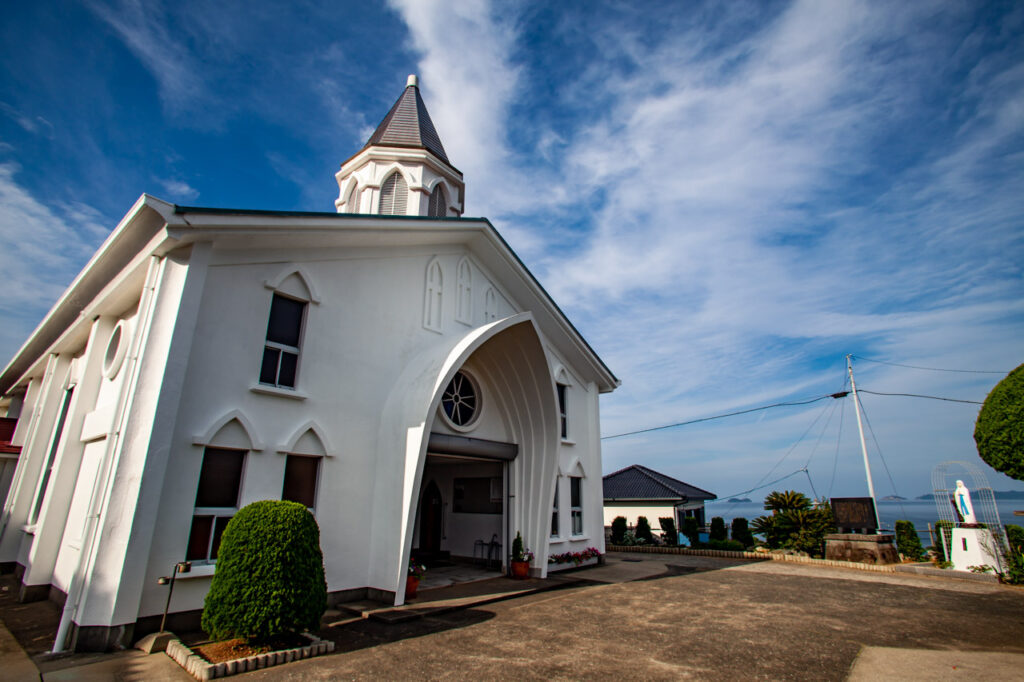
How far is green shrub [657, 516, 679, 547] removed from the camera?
891 inches

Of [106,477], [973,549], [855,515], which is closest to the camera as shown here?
[106,477]

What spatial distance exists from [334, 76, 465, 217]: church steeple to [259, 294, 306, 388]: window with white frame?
642cm

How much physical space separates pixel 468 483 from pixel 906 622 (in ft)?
35.6

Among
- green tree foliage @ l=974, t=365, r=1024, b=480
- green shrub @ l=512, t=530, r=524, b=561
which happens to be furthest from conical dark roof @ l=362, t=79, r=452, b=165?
green tree foliage @ l=974, t=365, r=1024, b=480

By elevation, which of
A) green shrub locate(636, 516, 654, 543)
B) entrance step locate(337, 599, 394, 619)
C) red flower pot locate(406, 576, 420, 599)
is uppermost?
green shrub locate(636, 516, 654, 543)

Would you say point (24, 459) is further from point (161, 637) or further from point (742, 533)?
point (742, 533)

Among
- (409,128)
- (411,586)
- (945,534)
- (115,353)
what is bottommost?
(411,586)

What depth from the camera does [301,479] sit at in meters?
9.34

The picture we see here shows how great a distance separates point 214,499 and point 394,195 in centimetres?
1028

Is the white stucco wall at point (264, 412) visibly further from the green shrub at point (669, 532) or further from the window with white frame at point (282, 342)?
the green shrub at point (669, 532)

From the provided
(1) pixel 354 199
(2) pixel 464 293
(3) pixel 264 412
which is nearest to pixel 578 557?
(2) pixel 464 293

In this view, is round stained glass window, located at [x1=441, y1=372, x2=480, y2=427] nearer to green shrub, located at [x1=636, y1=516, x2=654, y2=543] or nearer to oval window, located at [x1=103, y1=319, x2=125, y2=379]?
oval window, located at [x1=103, y1=319, x2=125, y2=379]

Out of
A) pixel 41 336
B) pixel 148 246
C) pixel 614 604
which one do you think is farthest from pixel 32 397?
pixel 614 604

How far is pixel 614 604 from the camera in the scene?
410 inches
